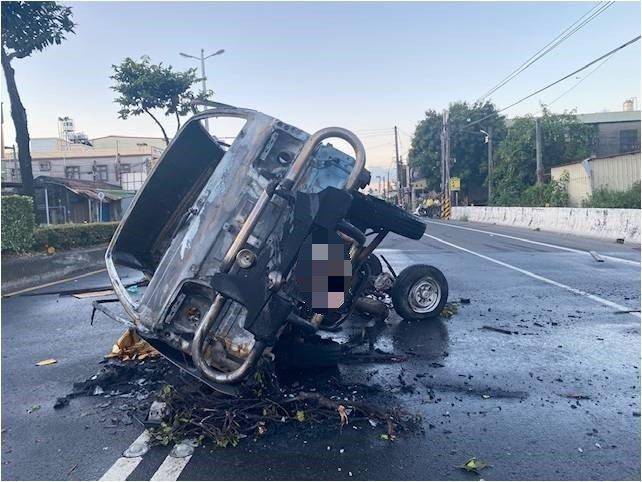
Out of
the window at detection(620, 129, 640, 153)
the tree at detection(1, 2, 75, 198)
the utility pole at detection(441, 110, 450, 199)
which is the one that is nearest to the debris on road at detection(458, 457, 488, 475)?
the tree at detection(1, 2, 75, 198)

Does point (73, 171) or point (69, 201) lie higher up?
point (73, 171)

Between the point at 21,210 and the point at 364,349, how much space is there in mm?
9191

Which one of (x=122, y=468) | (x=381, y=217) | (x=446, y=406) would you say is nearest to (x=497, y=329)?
(x=381, y=217)

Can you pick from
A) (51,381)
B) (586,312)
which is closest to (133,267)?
(51,381)

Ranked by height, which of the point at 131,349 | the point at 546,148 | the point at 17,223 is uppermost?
the point at 546,148

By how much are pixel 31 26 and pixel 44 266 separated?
19.5ft

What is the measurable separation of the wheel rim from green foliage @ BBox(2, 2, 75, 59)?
1132 cm

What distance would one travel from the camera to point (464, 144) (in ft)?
158

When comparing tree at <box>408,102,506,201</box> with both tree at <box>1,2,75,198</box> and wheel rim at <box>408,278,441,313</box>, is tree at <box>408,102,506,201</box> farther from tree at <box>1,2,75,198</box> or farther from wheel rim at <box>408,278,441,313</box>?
wheel rim at <box>408,278,441,313</box>

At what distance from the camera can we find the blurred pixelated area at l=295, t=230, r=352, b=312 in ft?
13.1

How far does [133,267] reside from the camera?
5438 mm

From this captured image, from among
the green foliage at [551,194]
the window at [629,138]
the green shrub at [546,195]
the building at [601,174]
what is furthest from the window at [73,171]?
the window at [629,138]

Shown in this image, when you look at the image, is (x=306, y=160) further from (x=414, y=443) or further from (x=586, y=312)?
(x=586, y=312)

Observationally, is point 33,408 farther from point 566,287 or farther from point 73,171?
point 73,171
